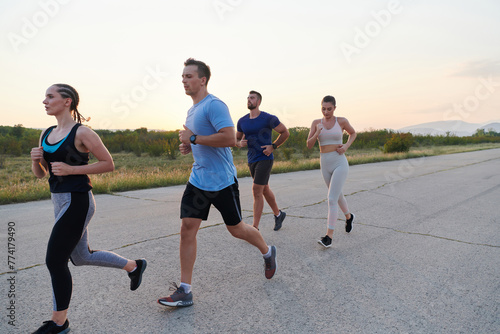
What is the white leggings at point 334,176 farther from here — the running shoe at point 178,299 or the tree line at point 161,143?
the tree line at point 161,143

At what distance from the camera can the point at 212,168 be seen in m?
3.26

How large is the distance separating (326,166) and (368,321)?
2.67 metres

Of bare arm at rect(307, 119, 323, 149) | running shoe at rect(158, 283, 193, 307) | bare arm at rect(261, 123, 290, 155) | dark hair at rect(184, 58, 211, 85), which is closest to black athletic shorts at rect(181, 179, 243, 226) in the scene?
running shoe at rect(158, 283, 193, 307)

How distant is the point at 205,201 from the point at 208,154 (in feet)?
1.35

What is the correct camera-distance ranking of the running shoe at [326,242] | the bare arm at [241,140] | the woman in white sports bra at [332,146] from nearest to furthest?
the running shoe at [326,242] → the woman in white sports bra at [332,146] → the bare arm at [241,140]

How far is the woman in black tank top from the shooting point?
267 centimetres

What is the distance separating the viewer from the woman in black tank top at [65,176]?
267cm

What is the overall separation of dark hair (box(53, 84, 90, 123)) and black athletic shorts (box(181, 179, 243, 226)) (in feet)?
3.55

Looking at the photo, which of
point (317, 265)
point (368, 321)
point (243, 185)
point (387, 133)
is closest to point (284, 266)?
point (317, 265)

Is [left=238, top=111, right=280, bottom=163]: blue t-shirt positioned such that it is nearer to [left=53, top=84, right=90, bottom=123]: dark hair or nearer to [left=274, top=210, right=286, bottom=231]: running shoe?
[left=274, top=210, right=286, bottom=231]: running shoe

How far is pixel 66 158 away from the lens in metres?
2.74

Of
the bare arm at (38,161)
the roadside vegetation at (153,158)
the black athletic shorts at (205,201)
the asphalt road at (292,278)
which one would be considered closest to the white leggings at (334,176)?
the asphalt road at (292,278)

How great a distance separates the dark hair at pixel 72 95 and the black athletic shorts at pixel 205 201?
108cm

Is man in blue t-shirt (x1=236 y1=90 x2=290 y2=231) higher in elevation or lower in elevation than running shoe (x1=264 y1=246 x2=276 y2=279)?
higher
